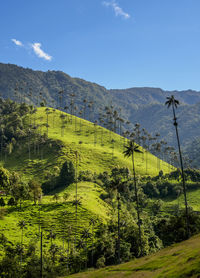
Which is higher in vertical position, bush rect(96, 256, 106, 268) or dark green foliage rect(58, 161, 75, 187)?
dark green foliage rect(58, 161, 75, 187)

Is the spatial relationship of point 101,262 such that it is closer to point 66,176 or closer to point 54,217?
point 54,217

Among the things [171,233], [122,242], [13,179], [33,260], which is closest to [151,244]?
[122,242]

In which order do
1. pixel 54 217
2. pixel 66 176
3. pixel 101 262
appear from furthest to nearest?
pixel 66 176 < pixel 54 217 < pixel 101 262

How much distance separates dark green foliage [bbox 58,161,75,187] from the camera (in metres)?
191

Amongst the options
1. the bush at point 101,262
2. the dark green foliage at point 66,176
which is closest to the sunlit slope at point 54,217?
the bush at point 101,262

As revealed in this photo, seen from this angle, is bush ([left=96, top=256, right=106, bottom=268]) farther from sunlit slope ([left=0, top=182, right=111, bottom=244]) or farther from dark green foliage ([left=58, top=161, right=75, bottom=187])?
dark green foliage ([left=58, top=161, right=75, bottom=187])

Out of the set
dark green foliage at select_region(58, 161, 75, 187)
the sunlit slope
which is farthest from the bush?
dark green foliage at select_region(58, 161, 75, 187)

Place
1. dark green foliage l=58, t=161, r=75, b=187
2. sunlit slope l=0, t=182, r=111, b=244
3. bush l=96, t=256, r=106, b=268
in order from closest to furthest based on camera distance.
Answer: bush l=96, t=256, r=106, b=268
sunlit slope l=0, t=182, r=111, b=244
dark green foliage l=58, t=161, r=75, b=187

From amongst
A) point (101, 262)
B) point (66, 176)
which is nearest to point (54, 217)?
point (101, 262)

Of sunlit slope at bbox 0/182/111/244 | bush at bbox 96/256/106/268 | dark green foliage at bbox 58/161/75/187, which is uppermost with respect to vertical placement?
dark green foliage at bbox 58/161/75/187

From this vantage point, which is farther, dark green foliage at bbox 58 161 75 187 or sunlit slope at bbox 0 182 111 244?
dark green foliage at bbox 58 161 75 187

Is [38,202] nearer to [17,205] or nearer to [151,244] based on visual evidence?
[17,205]

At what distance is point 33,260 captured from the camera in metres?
93.6

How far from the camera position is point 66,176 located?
190875 mm
